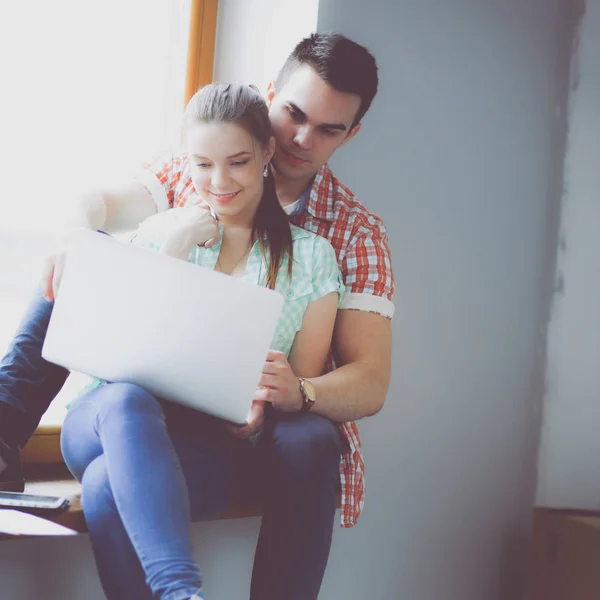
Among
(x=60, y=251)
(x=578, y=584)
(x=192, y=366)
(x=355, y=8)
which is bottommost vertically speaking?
(x=578, y=584)

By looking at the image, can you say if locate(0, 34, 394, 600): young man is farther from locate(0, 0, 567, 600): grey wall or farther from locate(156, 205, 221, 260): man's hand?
locate(0, 0, 567, 600): grey wall

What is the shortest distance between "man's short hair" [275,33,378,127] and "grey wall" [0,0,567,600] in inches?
8.2

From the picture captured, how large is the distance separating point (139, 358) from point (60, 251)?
24 cm

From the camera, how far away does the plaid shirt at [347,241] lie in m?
1.33

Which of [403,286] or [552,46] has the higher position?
[552,46]

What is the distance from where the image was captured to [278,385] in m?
1.11

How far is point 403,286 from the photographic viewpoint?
1.68 metres

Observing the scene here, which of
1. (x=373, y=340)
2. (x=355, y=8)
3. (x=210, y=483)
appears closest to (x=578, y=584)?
(x=373, y=340)

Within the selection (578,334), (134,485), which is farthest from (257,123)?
(578,334)

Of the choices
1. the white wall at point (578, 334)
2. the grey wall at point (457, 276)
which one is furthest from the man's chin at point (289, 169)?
the white wall at point (578, 334)

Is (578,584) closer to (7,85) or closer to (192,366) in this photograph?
(192,366)

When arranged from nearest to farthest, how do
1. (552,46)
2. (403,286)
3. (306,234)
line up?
(306,234) → (403,286) → (552,46)

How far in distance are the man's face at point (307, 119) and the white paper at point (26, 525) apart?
29.7 inches

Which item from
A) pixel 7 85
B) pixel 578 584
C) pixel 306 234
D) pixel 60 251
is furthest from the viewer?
pixel 578 584
